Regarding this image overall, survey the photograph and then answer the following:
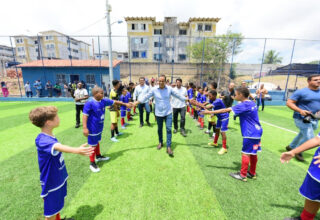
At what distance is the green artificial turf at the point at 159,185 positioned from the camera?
246cm

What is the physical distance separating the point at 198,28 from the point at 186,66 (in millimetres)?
18817

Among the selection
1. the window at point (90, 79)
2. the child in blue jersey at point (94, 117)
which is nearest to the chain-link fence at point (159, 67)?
the window at point (90, 79)

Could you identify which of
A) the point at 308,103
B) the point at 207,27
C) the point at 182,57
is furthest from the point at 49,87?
the point at 207,27

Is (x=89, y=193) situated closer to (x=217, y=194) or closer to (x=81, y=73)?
(x=217, y=194)

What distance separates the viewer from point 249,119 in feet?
9.89

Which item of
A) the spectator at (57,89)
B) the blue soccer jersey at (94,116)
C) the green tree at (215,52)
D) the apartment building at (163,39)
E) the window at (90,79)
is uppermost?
the apartment building at (163,39)

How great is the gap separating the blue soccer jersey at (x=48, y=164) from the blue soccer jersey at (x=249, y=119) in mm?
3110

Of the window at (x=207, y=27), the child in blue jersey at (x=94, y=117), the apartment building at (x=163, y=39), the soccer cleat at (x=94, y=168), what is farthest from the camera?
the window at (x=207, y=27)

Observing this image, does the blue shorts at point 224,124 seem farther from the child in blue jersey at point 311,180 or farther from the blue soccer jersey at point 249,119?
the child in blue jersey at point 311,180

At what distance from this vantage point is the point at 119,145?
5.10 meters

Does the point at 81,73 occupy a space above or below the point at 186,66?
below

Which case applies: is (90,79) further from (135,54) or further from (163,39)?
(163,39)

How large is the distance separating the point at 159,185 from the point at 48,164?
211 cm

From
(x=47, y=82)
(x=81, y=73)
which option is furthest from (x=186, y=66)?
(x=47, y=82)
